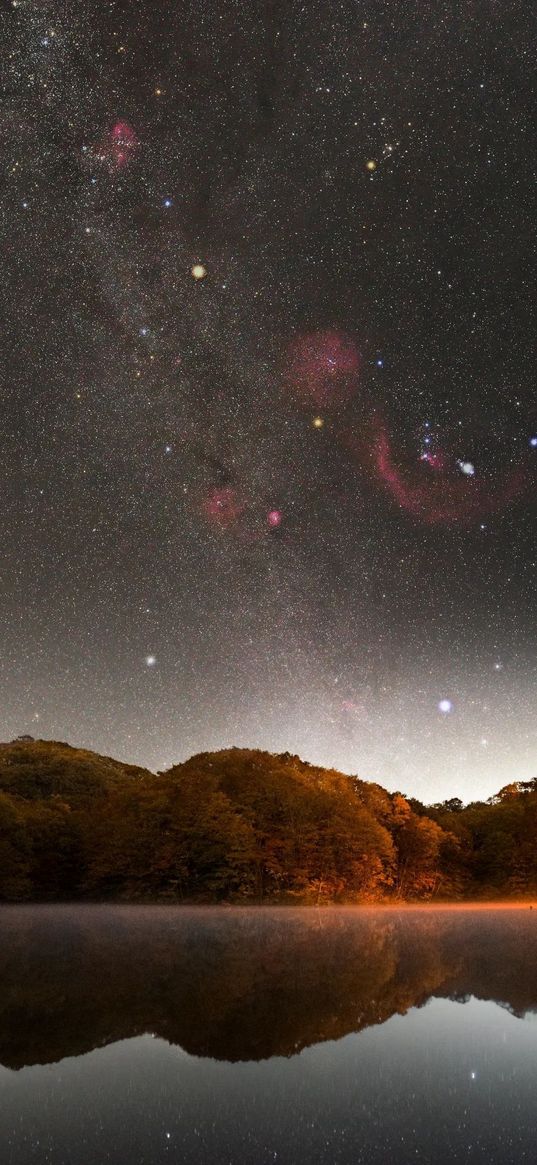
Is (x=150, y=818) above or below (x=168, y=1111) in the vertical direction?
above

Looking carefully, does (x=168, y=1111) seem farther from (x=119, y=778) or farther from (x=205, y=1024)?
(x=119, y=778)

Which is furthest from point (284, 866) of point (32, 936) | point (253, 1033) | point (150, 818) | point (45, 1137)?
point (45, 1137)

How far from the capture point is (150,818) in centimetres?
4688

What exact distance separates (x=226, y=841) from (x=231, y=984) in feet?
113

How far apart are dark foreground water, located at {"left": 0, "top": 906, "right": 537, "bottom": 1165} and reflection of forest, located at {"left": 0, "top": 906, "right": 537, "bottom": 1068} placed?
0.13 feet

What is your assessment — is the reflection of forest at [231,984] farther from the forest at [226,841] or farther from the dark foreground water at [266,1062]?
the forest at [226,841]

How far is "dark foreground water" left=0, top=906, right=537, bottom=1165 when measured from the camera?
4.92 metres

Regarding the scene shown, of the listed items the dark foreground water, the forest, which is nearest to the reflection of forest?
the dark foreground water

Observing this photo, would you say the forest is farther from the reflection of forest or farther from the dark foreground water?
the dark foreground water

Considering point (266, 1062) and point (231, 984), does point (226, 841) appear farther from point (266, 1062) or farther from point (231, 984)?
point (266, 1062)

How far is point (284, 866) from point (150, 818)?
8066mm

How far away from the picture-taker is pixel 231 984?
1090 cm

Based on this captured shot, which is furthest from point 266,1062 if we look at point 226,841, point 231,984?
point 226,841

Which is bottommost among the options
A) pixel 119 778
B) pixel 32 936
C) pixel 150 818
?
pixel 32 936
